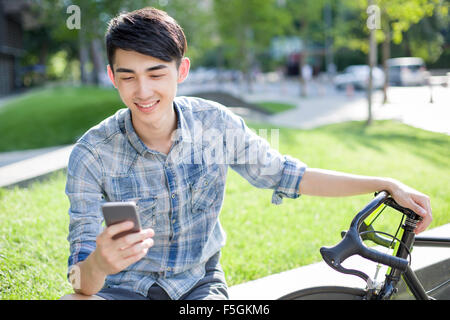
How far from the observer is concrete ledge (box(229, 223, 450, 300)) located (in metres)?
2.25

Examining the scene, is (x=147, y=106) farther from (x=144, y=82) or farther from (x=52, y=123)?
(x=52, y=123)

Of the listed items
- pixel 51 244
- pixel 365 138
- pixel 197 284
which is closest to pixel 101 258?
pixel 197 284

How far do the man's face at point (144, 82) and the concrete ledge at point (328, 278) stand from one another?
3.78ft

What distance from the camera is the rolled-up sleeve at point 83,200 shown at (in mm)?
1375

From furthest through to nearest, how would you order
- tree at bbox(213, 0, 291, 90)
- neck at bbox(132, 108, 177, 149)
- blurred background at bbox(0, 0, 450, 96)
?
tree at bbox(213, 0, 291, 90)
blurred background at bbox(0, 0, 450, 96)
neck at bbox(132, 108, 177, 149)

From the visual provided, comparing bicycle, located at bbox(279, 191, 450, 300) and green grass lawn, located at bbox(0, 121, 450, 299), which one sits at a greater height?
bicycle, located at bbox(279, 191, 450, 300)

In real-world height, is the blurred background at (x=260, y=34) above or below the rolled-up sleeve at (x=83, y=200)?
above

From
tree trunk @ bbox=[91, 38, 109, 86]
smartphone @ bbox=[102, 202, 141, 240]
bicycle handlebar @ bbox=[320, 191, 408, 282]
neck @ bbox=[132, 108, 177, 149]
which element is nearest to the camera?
smartphone @ bbox=[102, 202, 141, 240]

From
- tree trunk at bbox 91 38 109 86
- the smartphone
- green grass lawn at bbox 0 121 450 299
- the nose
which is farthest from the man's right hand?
tree trunk at bbox 91 38 109 86

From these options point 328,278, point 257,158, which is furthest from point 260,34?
point 257,158

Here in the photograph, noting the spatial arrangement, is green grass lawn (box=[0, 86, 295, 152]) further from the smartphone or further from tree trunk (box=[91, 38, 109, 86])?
the smartphone

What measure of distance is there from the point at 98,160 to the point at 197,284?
603 mm

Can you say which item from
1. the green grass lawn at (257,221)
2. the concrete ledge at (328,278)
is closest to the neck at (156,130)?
the concrete ledge at (328,278)

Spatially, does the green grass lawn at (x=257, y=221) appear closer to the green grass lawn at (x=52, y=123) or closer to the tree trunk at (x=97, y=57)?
the green grass lawn at (x=52, y=123)
